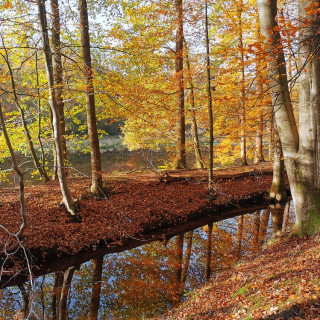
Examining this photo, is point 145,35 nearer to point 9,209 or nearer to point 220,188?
point 220,188

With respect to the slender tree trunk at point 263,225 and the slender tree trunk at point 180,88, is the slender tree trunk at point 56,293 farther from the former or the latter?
the slender tree trunk at point 180,88

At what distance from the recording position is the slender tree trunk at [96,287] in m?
5.79

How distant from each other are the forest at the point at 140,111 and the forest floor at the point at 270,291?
1.28 m

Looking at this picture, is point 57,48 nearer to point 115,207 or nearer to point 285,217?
point 115,207

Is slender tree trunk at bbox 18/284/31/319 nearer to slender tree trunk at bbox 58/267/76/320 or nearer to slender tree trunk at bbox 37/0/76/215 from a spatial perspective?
slender tree trunk at bbox 58/267/76/320

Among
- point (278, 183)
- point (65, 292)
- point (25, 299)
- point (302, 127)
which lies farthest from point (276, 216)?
point (25, 299)

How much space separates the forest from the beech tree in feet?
0.07

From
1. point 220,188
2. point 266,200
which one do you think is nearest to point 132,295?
point 220,188

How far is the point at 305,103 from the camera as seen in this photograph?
5738 millimetres

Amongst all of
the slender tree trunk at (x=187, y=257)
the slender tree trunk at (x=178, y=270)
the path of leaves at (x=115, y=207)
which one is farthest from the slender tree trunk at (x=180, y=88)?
the slender tree trunk at (x=178, y=270)

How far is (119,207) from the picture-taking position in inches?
389

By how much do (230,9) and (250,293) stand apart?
45.7 ft

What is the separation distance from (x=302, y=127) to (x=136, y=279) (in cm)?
554

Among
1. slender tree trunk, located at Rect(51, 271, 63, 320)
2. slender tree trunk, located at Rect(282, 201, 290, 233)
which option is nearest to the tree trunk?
slender tree trunk, located at Rect(51, 271, 63, 320)
